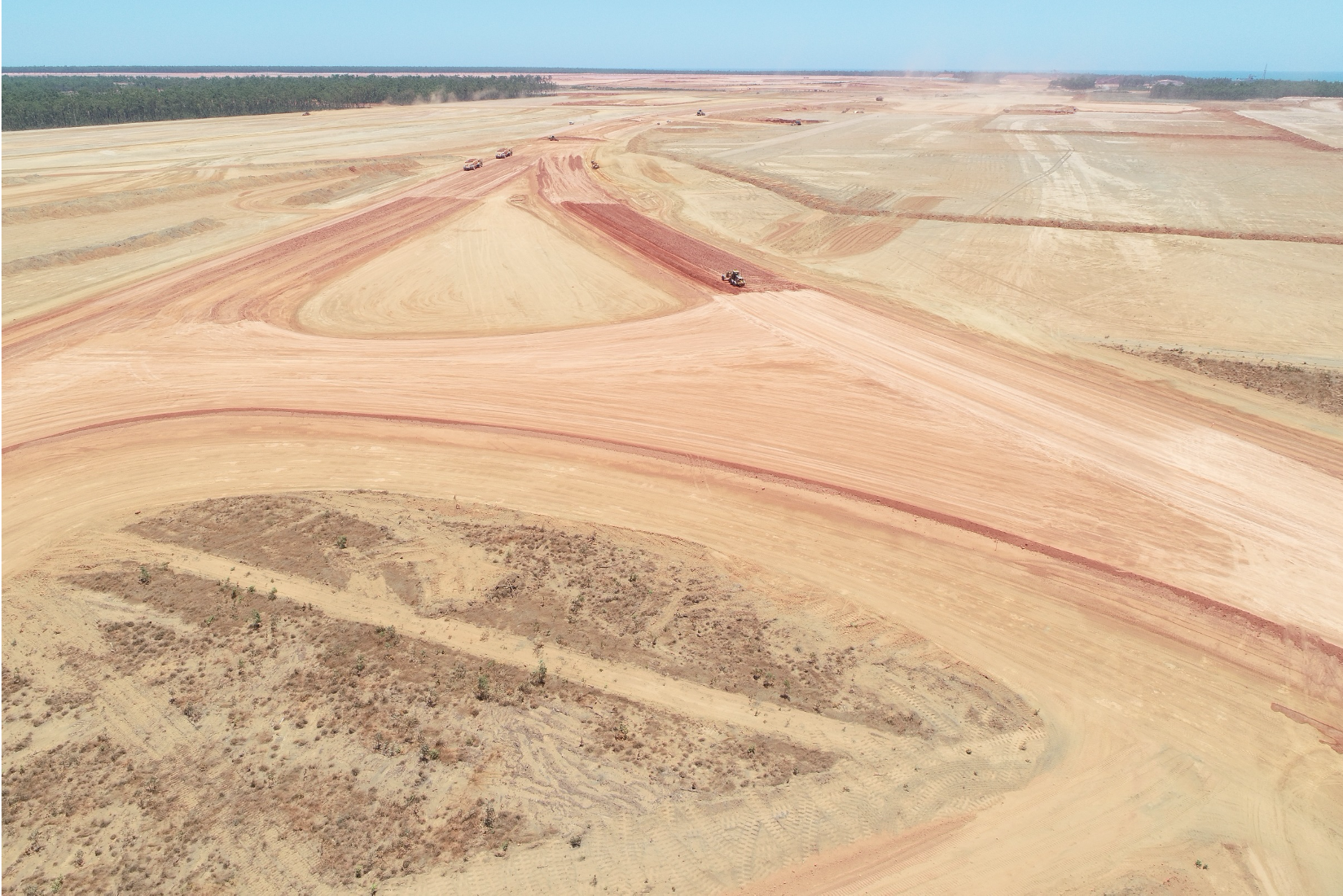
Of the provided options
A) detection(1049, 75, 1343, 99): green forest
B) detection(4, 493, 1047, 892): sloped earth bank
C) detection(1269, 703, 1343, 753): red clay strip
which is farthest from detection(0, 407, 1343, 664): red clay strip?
detection(1049, 75, 1343, 99): green forest

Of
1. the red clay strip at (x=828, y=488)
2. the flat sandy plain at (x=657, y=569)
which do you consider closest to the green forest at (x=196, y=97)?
the red clay strip at (x=828, y=488)

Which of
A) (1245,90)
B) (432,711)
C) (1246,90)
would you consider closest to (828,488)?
(432,711)

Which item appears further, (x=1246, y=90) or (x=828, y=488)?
(x=1246, y=90)

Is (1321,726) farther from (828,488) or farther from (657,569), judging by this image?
(657,569)

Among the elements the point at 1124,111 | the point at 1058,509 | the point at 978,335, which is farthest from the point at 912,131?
the point at 1058,509

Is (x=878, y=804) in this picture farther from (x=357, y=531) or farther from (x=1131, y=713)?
(x=357, y=531)
